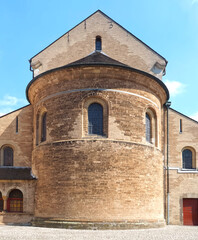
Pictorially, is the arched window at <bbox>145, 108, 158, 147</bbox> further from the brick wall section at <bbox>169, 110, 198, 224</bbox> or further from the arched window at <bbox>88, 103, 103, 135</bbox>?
the brick wall section at <bbox>169, 110, 198, 224</bbox>

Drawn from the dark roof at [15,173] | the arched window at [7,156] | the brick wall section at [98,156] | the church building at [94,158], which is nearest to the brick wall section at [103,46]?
the church building at [94,158]

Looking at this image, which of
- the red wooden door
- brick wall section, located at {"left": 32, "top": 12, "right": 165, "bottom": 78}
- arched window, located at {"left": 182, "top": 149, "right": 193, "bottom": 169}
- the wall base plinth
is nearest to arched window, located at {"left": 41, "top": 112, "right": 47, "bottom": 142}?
brick wall section, located at {"left": 32, "top": 12, "right": 165, "bottom": 78}

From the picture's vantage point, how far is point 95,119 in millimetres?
17953

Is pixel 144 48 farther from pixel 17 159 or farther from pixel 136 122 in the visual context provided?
pixel 17 159

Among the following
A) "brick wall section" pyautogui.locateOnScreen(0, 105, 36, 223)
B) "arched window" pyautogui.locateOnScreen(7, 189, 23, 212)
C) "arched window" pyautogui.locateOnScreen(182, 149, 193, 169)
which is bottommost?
"arched window" pyautogui.locateOnScreen(7, 189, 23, 212)

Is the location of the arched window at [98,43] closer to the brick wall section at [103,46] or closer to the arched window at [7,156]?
the brick wall section at [103,46]

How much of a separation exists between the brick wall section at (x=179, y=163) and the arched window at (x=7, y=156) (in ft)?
35.4

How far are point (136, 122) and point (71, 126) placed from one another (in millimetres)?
3587

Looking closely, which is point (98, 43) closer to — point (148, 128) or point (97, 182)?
point (148, 128)

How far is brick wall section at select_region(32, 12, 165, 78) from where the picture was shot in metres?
22.4

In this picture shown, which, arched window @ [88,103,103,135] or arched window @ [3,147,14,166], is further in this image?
arched window @ [3,147,14,166]

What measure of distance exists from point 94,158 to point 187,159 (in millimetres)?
8584

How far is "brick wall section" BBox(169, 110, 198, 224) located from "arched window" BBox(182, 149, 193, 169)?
14.7 inches

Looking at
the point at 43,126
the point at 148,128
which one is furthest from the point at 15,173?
the point at 148,128
